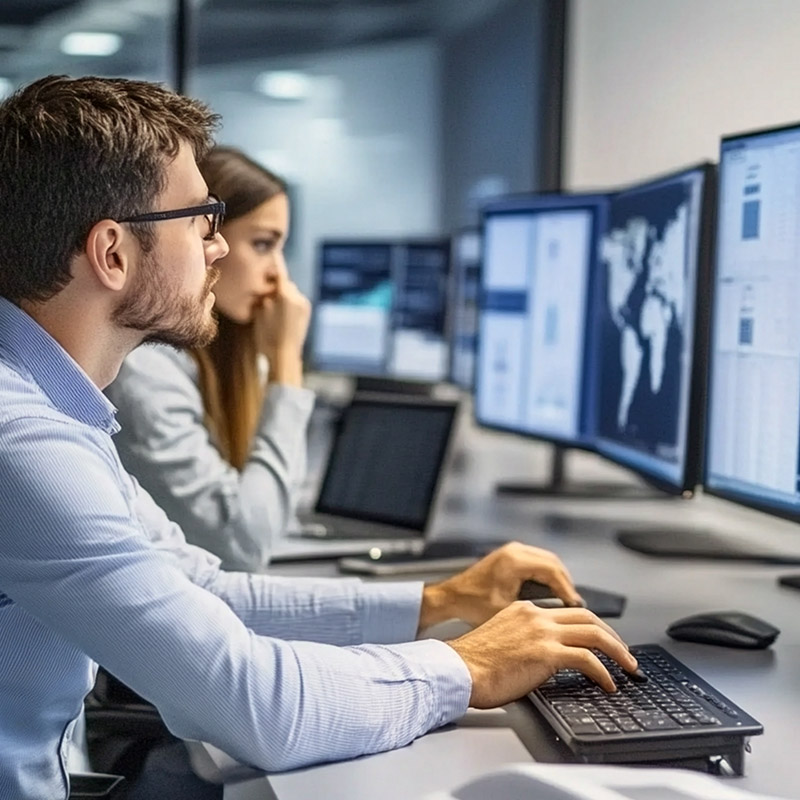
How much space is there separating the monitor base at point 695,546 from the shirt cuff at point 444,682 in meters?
0.81

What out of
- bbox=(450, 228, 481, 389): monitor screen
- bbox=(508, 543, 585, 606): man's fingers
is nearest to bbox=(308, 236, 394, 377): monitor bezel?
bbox=(450, 228, 481, 389): monitor screen

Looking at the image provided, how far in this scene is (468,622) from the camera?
1291mm

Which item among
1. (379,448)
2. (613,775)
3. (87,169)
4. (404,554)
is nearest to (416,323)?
(379,448)

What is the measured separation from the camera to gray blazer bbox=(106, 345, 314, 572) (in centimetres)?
158

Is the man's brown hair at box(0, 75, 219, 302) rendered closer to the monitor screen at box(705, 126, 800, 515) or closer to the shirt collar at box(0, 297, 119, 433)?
the shirt collar at box(0, 297, 119, 433)

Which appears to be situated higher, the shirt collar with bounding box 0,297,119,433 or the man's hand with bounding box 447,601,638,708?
the shirt collar with bounding box 0,297,119,433

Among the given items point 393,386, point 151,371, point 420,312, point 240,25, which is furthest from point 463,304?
point 240,25

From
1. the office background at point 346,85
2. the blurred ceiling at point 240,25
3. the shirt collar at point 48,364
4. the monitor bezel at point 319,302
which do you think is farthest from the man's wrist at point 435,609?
the blurred ceiling at point 240,25

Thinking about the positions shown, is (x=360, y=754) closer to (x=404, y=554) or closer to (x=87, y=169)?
(x=87, y=169)

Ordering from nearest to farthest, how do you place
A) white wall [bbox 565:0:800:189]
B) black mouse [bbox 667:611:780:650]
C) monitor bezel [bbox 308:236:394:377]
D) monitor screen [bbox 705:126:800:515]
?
black mouse [bbox 667:611:780:650]
monitor screen [bbox 705:126:800:515]
white wall [bbox 565:0:800:189]
monitor bezel [bbox 308:236:394:377]

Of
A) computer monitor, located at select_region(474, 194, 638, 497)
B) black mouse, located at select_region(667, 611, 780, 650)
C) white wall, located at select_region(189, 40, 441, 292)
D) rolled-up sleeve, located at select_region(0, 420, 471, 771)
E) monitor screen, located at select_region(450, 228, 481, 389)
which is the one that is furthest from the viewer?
white wall, located at select_region(189, 40, 441, 292)

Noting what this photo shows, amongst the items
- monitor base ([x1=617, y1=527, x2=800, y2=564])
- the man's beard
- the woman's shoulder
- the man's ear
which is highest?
the man's ear

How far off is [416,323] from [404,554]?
1.48 m

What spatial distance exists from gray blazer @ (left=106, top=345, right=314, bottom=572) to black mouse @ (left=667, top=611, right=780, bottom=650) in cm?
57
